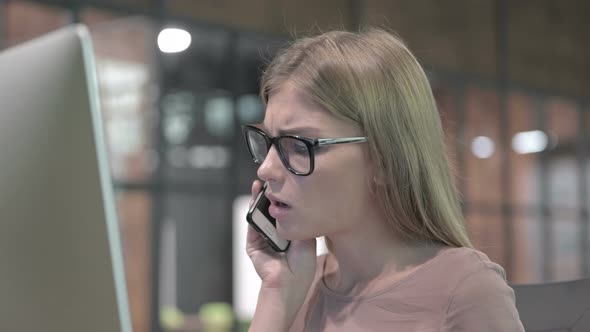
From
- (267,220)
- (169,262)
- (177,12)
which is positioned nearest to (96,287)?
(267,220)

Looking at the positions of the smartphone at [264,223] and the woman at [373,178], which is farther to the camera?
the smartphone at [264,223]

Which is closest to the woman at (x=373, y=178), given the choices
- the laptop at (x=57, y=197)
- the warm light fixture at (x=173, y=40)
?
the laptop at (x=57, y=197)

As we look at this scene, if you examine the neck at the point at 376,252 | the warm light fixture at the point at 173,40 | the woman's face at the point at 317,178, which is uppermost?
the warm light fixture at the point at 173,40

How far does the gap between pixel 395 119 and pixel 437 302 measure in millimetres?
293

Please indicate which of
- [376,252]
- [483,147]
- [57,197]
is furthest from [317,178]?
[483,147]

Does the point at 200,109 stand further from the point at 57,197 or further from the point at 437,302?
the point at 57,197

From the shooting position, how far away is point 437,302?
1.29 metres

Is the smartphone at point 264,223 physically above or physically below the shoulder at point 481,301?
above

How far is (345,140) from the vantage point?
132 centimetres

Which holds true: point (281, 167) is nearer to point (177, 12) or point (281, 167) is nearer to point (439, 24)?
point (177, 12)

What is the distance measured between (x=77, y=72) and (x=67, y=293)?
0.21m

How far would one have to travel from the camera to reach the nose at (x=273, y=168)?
4.39 ft

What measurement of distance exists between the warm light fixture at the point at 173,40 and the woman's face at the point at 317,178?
5.41 meters

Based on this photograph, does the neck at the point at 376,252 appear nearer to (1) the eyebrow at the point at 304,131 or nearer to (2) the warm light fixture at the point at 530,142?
(1) the eyebrow at the point at 304,131
